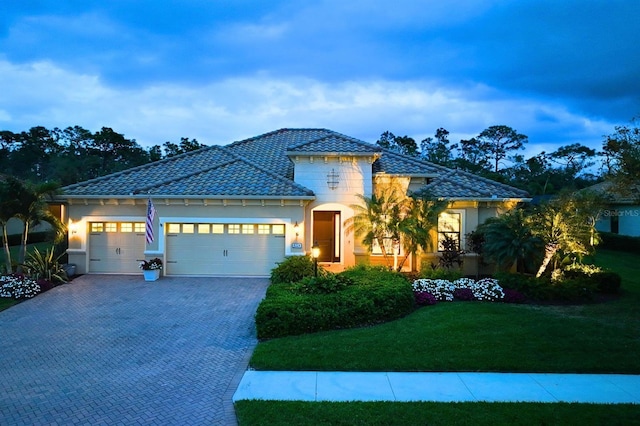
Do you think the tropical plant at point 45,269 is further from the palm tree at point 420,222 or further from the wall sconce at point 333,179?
the palm tree at point 420,222

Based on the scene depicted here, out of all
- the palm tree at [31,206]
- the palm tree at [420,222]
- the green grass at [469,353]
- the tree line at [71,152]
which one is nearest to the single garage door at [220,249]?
the palm tree at [31,206]

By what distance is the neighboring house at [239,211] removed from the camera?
49.7 feet

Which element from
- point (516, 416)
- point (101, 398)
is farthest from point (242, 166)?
point (516, 416)

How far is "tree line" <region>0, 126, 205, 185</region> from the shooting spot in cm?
3853

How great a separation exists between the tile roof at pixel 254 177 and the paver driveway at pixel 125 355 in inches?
159

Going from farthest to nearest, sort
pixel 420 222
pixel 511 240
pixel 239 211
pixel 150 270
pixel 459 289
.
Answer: pixel 239 211
pixel 150 270
pixel 420 222
pixel 511 240
pixel 459 289

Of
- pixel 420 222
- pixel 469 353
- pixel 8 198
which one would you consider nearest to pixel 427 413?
pixel 469 353

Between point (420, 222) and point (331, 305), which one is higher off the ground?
point (420, 222)

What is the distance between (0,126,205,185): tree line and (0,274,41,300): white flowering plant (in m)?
26.0

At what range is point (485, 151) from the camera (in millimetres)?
50406

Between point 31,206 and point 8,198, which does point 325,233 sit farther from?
point 8,198

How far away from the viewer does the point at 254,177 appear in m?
16.1

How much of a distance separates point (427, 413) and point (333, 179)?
37.5 ft

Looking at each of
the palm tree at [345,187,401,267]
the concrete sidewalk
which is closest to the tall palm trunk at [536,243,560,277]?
the palm tree at [345,187,401,267]
